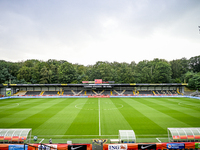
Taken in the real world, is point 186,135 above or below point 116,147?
above

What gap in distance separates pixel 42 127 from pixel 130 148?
11531mm

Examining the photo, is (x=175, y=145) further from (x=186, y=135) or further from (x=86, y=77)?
(x=86, y=77)

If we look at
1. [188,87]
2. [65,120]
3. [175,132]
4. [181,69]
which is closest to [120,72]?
[188,87]

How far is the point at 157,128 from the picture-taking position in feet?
52.7

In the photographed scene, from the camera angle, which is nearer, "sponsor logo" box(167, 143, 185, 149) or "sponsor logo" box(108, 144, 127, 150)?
"sponsor logo" box(108, 144, 127, 150)

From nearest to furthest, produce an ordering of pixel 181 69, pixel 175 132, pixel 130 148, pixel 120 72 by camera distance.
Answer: pixel 130 148
pixel 175 132
pixel 120 72
pixel 181 69

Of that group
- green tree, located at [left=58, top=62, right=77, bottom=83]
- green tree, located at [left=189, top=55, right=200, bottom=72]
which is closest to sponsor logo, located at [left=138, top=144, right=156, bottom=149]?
green tree, located at [left=58, top=62, right=77, bottom=83]

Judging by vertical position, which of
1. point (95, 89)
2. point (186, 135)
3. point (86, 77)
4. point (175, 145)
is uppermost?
point (86, 77)

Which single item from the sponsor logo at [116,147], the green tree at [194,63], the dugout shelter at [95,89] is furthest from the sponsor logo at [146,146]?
the green tree at [194,63]

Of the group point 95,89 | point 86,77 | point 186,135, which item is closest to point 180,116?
point 186,135

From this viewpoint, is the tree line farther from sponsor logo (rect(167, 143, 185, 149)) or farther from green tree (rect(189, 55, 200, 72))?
sponsor logo (rect(167, 143, 185, 149))

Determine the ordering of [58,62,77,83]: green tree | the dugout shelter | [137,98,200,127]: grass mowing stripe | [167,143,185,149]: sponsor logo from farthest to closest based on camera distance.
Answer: [58,62,77,83]: green tree, the dugout shelter, [137,98,200,127]: grass mowing stripe, [167,143,185,149]: sponsor logo

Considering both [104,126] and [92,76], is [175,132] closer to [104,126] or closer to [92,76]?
[104,126]

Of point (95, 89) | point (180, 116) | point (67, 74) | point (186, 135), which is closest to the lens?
point (186, 135)
